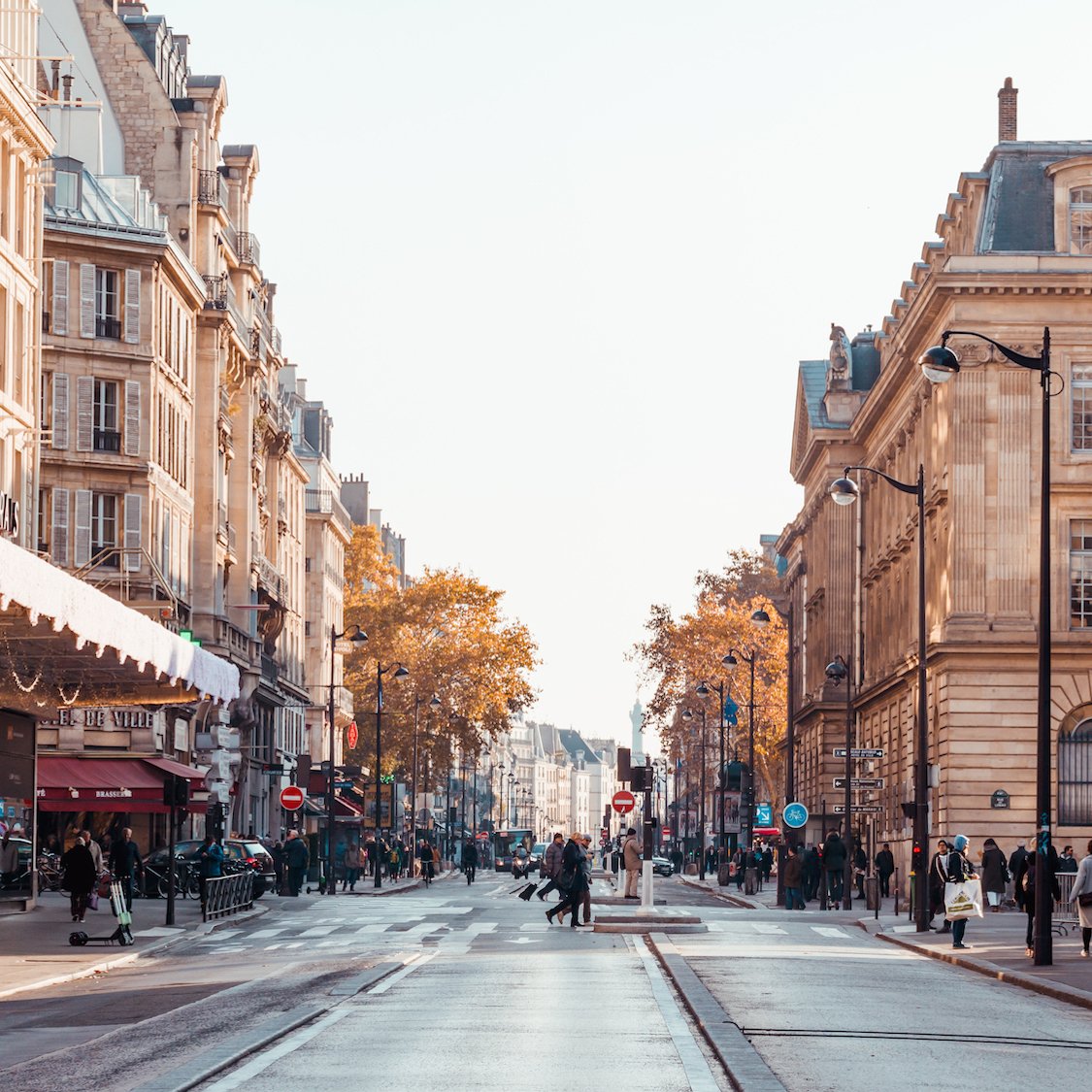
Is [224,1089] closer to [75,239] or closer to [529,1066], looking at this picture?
[529,1066]

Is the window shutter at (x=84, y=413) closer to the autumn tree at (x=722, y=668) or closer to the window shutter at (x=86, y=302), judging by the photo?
the window shutter at (x=86, y=302)

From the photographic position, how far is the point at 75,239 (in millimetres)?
59031

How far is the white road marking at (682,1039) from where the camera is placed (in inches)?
550

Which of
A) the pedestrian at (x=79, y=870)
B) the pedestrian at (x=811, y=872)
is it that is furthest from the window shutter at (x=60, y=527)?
the pedestrian at (x=79, y=870)

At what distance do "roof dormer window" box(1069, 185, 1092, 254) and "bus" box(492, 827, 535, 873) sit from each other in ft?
220

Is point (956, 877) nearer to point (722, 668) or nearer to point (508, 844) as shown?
point (722, 668)

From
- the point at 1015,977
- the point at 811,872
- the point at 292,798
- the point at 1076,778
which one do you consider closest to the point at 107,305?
the point at 292,798

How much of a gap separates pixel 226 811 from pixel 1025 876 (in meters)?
42.8

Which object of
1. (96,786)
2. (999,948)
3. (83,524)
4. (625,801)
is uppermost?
(83,524)

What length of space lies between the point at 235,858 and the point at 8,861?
36.2ft

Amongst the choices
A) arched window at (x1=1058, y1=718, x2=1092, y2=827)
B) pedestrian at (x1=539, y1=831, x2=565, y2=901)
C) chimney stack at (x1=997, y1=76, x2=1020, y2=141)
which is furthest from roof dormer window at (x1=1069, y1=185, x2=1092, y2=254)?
pedestrian at (x1=539, y1=831, x2=565, y2=901)

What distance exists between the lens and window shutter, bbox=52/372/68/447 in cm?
5875

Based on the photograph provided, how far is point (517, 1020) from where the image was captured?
61.0 feet

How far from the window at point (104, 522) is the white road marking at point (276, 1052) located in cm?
4119
